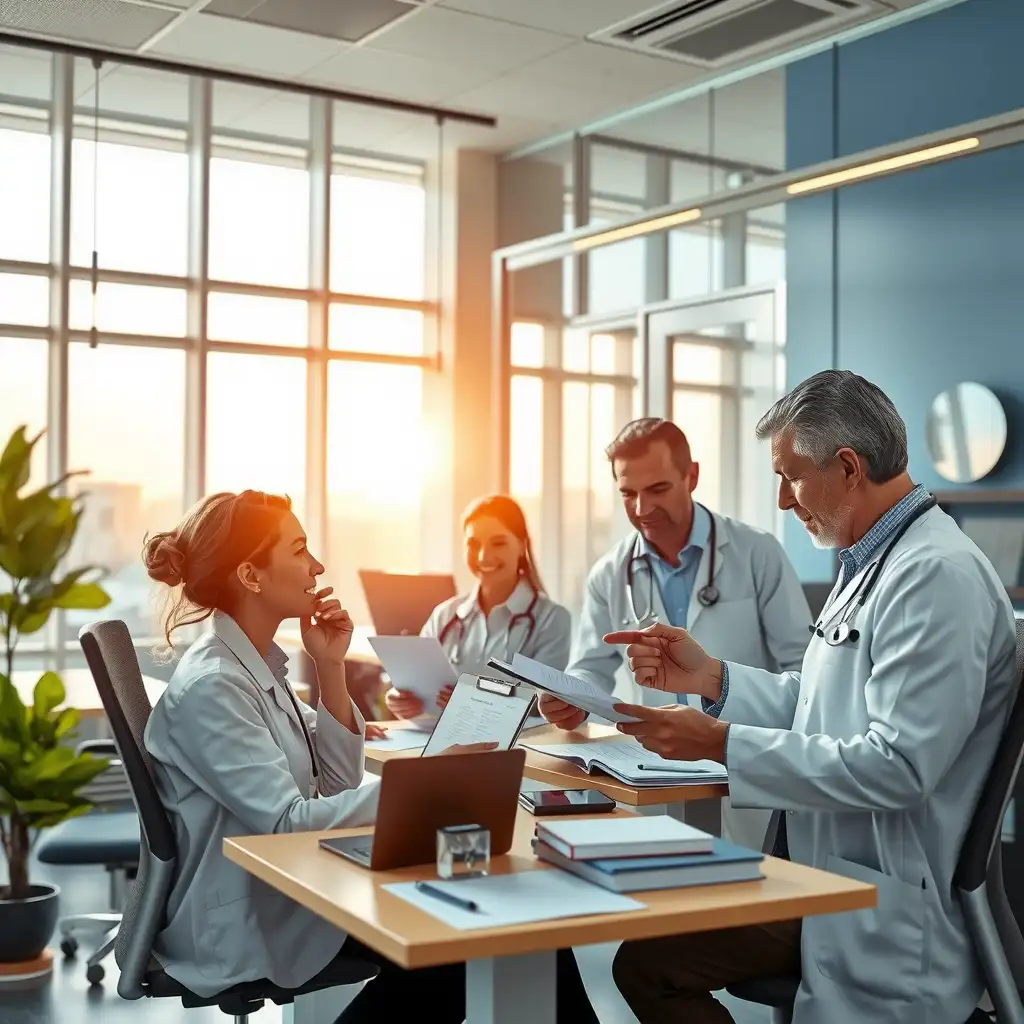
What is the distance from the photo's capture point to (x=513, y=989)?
1.86 m

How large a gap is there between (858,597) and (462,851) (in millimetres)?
932

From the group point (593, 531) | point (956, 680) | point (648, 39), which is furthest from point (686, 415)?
point (956, 680)

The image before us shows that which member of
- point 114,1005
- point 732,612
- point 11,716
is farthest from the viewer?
Answer: point 11,716

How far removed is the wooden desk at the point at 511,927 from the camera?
1653 millimetres

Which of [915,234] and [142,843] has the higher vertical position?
[915,234]

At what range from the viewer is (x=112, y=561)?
24.5ft

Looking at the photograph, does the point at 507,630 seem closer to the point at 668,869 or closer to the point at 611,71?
the point at 668,869

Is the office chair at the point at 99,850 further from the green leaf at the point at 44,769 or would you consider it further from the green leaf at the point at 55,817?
the green leaf at the point at 44,769

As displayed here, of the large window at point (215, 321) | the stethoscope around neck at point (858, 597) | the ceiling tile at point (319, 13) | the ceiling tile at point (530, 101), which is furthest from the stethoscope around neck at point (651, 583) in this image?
the large window at point (215, 321)

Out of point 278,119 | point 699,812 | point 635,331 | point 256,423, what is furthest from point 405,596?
point 278,119

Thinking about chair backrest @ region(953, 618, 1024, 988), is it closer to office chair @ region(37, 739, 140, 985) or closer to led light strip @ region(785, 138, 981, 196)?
led light strip @ region(785, 138, 981, 196)

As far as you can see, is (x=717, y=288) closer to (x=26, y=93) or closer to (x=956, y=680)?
(x=26, y=93)

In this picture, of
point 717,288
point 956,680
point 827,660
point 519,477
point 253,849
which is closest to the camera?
point 253,849

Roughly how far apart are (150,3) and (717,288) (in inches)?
114
